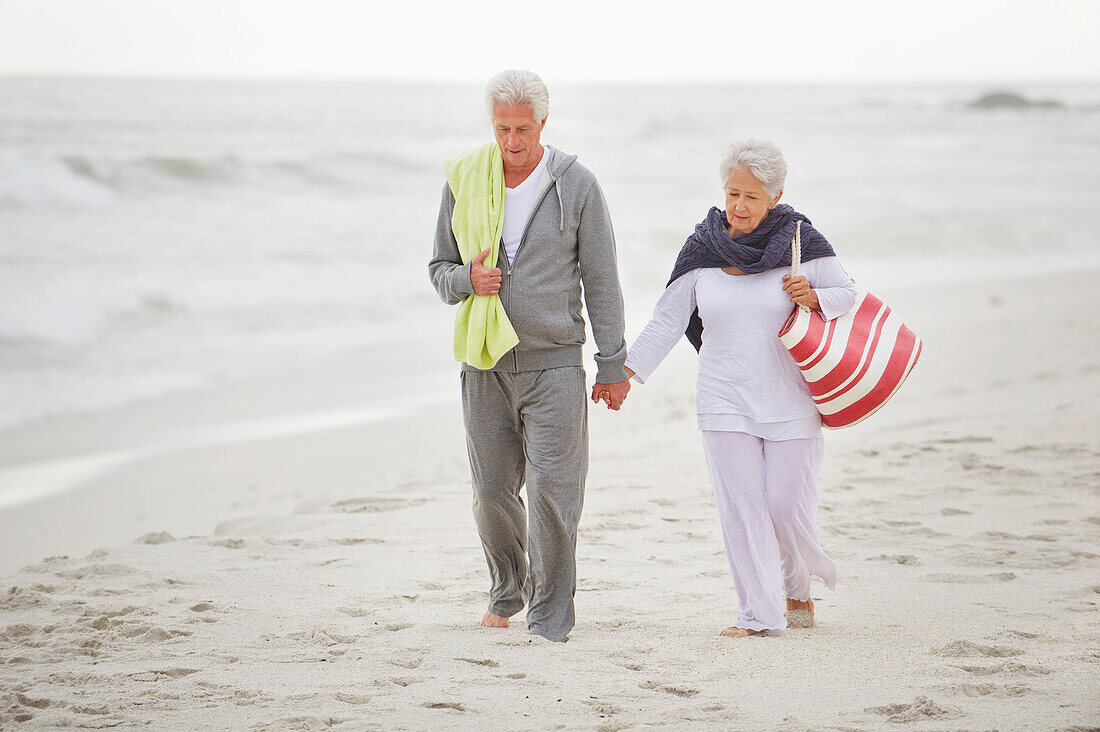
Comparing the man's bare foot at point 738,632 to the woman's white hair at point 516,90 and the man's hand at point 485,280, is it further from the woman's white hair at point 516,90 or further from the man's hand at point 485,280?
the woman's white hair at point 516,90

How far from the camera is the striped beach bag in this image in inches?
133

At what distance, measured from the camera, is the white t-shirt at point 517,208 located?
348 cm

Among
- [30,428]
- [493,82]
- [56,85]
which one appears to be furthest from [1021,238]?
[56,85]

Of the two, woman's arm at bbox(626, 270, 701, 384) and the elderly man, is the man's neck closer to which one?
the elderly man

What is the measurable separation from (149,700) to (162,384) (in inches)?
256

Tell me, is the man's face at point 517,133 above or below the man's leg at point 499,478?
above

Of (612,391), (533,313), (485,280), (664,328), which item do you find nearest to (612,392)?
(612,391)

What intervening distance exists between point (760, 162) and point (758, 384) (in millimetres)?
683

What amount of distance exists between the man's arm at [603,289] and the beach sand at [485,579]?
0.86 meters

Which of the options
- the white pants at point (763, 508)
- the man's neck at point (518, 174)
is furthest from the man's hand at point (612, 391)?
the man's neck at point (518, 174)

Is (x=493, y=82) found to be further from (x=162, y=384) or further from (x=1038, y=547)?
(x=162, y=384)

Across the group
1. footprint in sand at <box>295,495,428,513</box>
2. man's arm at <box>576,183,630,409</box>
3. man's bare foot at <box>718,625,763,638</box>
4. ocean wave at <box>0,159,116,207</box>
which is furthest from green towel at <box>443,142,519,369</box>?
ocean wave at <box>0,159,116,207</box>

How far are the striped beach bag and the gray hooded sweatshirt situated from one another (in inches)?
21.8

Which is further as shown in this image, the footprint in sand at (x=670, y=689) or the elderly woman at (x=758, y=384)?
the elderly woman at (x=758, y=384)
